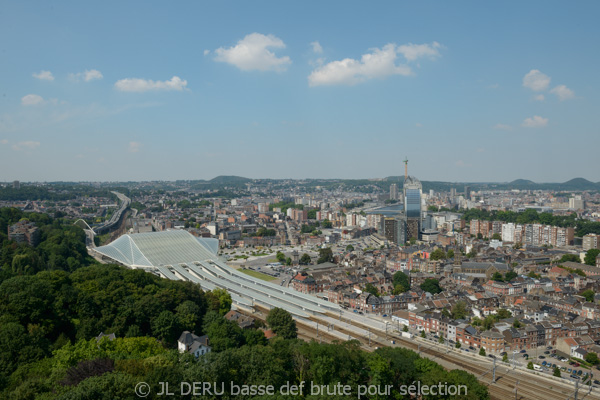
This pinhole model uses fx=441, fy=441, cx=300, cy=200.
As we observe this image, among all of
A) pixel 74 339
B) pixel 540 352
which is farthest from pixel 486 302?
pixel 74 339

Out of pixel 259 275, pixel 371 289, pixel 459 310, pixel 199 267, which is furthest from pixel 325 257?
pixel 459 310

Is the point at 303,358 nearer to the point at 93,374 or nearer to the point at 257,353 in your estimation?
the point at 257,353

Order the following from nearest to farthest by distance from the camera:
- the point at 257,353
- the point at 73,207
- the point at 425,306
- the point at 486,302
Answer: the point at 257,353, the point at 425,306, the point at 486,302, the point at 73,207

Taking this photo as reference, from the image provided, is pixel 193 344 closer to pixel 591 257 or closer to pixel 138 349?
pixel 138 349

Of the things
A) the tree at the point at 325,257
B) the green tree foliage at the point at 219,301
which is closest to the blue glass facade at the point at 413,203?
the tree at the point at 325,257

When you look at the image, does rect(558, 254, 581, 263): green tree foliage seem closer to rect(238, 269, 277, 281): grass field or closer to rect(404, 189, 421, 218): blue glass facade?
rect(404, 189, 421, 218): blue glass facade

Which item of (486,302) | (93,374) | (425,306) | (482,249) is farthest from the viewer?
(482,249)
